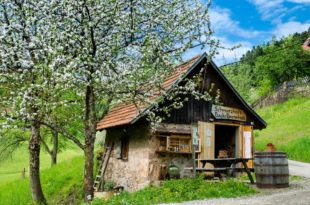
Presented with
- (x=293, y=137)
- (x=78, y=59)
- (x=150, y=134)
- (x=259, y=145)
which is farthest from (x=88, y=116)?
(x=293, y=137)

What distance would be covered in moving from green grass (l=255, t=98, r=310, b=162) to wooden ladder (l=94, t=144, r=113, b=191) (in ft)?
32.6

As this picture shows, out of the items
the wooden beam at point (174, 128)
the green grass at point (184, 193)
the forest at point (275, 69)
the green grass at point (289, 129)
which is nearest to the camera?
the green grass at point (184, 193)

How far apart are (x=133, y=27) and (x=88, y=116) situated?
2.64m

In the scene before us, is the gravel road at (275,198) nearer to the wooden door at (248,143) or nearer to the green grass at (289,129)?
the wooden door at (248,143)

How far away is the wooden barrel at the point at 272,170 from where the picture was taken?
1190cm

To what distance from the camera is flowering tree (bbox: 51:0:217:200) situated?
9656 millimetres

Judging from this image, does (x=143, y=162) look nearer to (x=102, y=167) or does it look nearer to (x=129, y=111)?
(x=129, y=111)

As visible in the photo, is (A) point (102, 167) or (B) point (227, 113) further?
(A) point (102, 167)

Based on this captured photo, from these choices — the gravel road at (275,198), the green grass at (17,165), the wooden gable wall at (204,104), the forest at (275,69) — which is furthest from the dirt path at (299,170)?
the forest at (275,69)

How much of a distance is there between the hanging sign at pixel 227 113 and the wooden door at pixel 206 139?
0.56 meters

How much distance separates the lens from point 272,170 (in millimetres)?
11906

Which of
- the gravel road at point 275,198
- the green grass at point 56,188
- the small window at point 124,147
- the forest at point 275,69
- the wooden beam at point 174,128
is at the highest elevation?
the forest at point 275,69

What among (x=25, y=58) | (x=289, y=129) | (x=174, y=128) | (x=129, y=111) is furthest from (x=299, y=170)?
(x=25, y=58)

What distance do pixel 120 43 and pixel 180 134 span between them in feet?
21.4
